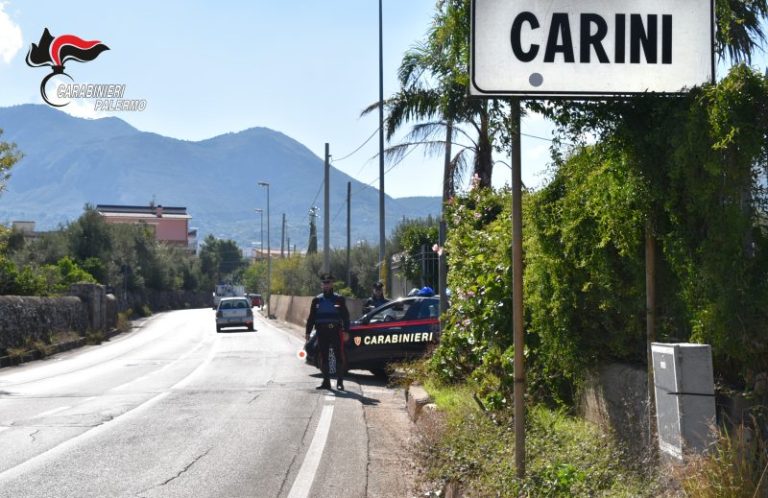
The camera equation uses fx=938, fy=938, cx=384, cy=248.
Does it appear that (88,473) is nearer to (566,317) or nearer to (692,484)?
(566,317)

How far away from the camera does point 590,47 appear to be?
596 cm

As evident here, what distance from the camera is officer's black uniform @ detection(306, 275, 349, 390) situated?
15.5 m

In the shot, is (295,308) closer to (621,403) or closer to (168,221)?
(621,403)

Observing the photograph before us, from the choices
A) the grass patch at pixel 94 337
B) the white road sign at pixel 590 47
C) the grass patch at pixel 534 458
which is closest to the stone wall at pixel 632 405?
the grass patch at pixel 534 458

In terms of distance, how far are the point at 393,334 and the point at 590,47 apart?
11.4m

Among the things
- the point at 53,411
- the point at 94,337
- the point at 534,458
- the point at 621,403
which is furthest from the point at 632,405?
the point at 94,337

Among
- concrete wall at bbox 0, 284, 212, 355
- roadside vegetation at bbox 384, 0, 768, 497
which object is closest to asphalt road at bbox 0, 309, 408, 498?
A: roadside vegetation at bbox 384, 0, 768, 497

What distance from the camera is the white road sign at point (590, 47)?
19.5ft

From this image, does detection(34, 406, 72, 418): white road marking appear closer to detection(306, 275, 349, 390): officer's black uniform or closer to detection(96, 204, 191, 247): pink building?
detection(306, 275, 349, 390): officer's black uniform

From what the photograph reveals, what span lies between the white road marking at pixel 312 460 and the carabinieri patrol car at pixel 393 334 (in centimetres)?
443

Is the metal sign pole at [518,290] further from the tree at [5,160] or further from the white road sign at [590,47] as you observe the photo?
the tree at [5,160]

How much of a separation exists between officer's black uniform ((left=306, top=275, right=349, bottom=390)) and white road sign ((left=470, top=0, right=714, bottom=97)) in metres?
9.77

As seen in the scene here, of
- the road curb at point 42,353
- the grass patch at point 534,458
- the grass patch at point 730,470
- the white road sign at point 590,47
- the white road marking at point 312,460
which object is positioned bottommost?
the road curb at point 42,353

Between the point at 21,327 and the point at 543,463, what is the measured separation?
2351 centimetres
